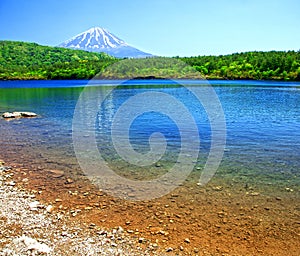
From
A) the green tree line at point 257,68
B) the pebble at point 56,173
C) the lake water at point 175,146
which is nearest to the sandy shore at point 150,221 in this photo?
the pebble at point 56,173

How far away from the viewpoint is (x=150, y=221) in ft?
29.1

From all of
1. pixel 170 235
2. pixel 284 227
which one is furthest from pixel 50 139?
pixel 284 227

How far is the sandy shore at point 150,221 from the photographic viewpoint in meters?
7.41

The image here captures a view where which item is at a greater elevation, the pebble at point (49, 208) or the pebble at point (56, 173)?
the pebble at point (49, 208)

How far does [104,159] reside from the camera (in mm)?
15820

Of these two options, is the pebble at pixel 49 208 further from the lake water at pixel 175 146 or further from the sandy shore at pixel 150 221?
the lake water at pixel 175 146

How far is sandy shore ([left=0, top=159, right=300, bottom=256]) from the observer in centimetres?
741

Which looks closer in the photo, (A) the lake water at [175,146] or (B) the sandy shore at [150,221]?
(B) the sandy shore at [150,221]

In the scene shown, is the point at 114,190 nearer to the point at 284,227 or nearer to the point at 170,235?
the point at 170,235

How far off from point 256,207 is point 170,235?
147 inches

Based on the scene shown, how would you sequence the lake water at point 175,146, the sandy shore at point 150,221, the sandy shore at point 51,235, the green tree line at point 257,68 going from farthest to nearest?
the green tree line at point 257,68, the lake water at point 175,146, the sandy shore at point 150,221, the sandy shore at point 51,235

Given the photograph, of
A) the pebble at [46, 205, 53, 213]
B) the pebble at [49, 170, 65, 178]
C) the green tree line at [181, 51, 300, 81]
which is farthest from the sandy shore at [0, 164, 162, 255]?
the green tree line at [181, 51, 300, 81]

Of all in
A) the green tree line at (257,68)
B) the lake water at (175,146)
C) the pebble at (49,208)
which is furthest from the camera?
the green tree line at (257,68)

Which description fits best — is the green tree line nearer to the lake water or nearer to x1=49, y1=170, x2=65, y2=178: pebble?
the lake water
